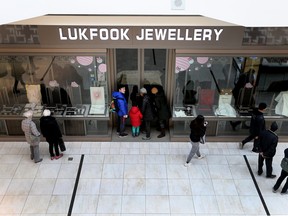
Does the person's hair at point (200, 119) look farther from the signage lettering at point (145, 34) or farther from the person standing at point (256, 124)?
the signage lettering at point (145, 34)

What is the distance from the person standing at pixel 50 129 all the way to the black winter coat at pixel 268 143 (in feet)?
15.7

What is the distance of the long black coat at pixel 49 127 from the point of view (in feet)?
26.3

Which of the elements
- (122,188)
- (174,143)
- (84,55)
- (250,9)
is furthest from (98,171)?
(250,9)

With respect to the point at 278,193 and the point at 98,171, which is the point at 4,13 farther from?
the point at 278,193

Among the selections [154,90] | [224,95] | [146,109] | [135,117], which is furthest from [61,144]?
[224,95]

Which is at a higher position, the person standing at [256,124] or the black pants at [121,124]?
the person standing at [256,124]

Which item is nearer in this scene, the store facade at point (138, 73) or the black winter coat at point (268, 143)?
the black winter coat at point (268, 143)

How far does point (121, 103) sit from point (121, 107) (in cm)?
12

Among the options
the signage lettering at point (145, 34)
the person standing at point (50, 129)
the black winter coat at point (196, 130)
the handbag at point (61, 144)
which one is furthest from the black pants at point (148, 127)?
the signage lettering at point (145, 34)

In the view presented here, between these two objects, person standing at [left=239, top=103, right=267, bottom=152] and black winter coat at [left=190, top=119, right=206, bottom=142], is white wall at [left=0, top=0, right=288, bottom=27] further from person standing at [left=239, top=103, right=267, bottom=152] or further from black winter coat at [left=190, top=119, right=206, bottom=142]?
person standing at [left=239, top=103, right=267, bottom=152]

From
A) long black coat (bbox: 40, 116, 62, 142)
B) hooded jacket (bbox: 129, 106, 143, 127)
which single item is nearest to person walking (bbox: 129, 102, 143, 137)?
hooded jacket (bbox: 129, 106, 143, 127)

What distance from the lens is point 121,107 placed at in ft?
29.6

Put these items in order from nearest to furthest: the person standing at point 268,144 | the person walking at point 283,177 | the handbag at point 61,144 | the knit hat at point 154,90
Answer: the person walking at point 283,177 < the person standing at point 268,144 < the handbag at point 61,144 < the knit hat at point 154,90

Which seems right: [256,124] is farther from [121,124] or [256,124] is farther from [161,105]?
[121,124]
